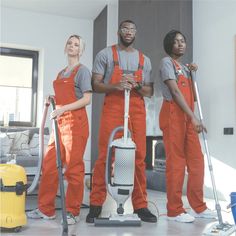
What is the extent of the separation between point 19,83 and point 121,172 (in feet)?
15.7

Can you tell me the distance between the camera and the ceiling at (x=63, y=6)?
6.11 m

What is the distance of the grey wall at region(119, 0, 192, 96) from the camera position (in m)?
4.55

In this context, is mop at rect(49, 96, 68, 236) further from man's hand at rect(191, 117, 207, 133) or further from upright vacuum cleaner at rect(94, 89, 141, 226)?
man's hand at rect(191, 117, 207, 133)

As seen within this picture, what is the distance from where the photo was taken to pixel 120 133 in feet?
8.17


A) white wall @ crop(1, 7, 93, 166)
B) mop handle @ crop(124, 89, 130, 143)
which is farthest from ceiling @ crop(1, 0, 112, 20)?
mop handle @ crop(124, 89, 130, 143)

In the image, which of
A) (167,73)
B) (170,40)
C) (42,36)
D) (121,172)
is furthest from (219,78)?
(42,36)

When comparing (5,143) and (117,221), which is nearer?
(117,221)

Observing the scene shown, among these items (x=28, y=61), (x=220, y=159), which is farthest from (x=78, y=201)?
(x=28, y=61)

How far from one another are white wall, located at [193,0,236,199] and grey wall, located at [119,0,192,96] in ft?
0.58

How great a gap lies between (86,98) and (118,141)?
0.37m

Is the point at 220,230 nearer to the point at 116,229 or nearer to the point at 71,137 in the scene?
the point at 116,229

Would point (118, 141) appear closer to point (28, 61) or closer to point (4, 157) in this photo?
point (4, 157)

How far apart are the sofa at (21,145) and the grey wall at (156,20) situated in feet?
6.24

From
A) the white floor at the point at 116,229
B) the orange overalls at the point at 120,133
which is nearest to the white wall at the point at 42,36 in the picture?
the orange overalls at the point at 120,133
